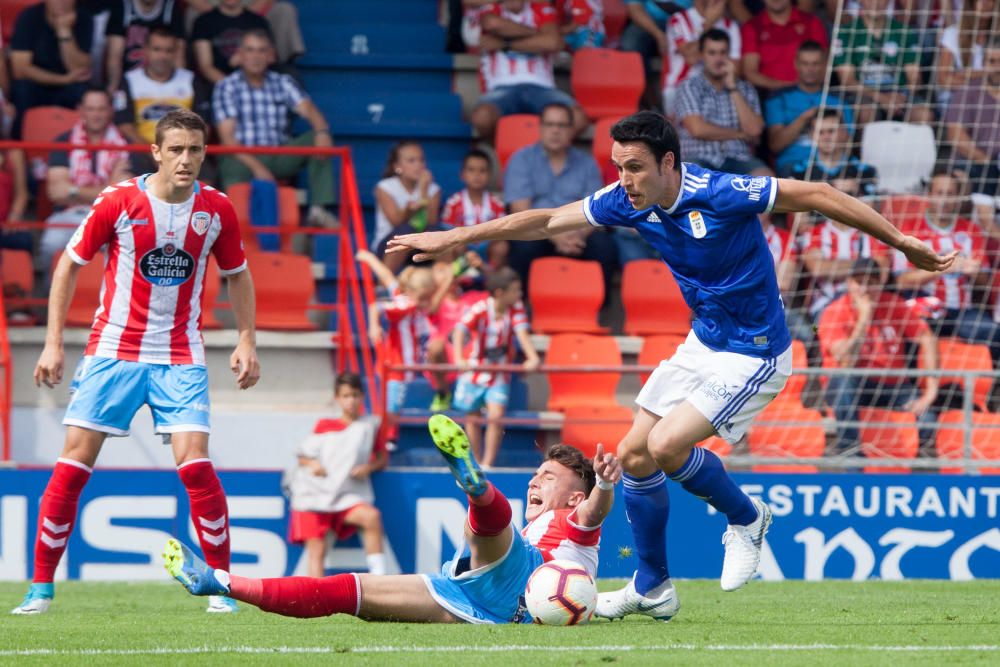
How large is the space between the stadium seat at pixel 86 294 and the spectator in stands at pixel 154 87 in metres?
1.42

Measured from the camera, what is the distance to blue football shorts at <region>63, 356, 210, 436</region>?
23.6 ft

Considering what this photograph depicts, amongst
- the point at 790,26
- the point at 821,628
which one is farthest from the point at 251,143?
the point at 821,628

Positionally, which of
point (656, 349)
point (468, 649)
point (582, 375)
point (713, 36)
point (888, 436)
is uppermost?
point (713, 36)

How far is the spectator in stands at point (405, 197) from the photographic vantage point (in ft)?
42.0

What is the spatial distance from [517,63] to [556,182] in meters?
1.59

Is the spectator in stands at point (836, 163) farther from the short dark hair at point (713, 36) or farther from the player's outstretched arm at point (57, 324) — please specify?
the player's outstretched arm at point (57, 324)

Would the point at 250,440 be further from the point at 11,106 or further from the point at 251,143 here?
the point at 11,106

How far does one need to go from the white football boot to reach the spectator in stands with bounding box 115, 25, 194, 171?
300 inches

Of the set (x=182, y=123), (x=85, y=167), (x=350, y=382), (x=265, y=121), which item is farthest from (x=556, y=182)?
(x=182, y=123)

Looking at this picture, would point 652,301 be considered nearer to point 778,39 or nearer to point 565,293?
point 565,293

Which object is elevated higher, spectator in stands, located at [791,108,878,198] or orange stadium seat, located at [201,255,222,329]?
spectator in stands, located at [791,108,878,198]

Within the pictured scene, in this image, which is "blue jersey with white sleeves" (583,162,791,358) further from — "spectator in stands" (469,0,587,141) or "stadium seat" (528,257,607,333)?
"spectator in stands" (469,0,587,141)

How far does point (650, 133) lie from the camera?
629 centimetres

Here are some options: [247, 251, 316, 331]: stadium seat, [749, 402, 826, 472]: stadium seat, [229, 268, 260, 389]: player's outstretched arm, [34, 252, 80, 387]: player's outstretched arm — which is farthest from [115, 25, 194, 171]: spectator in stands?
[34, 252, 80, 387]: player's outstretched arm
